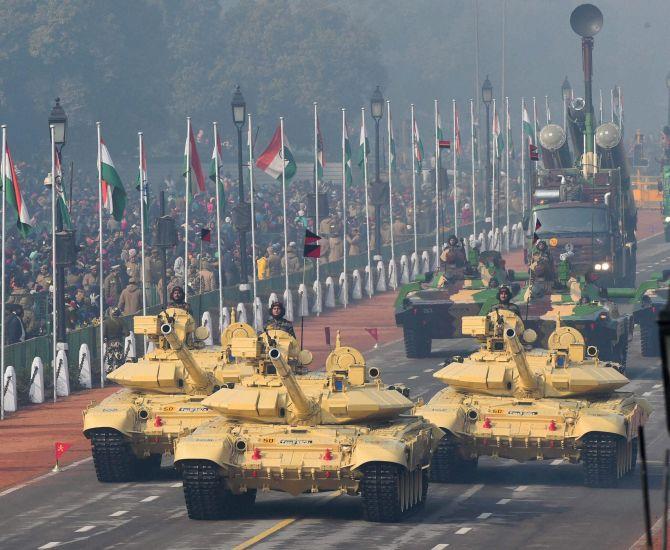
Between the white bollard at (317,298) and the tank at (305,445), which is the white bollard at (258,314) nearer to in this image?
the white bollard at (317,298)

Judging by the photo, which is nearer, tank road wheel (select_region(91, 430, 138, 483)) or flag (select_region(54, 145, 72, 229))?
tank road wheel (select_region(91, 430, 138, 483))

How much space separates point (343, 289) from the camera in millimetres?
59781

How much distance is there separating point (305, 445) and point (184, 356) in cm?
359

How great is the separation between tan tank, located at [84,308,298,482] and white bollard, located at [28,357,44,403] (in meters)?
8.46

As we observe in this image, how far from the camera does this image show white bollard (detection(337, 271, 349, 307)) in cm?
5956

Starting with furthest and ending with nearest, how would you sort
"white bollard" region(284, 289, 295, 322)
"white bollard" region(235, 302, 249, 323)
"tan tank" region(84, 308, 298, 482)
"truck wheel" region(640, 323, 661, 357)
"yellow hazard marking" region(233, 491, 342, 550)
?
"white bollard" region(284, 289, 295, 322) < "white bollard" region(235, 302, 249, 323) < "truck wheel" region(640, 323, 661, 357) < "tan tank" region(84, 308, 298, 482) < "yellow hazard marking" region(233, 491, 342, 550)

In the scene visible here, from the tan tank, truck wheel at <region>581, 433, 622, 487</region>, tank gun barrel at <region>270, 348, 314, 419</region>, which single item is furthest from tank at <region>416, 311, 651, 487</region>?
the tan tank

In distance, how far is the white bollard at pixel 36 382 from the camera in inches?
1635

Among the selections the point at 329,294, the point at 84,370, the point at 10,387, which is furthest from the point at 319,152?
the point at 10,387

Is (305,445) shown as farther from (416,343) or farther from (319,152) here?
(319,152)

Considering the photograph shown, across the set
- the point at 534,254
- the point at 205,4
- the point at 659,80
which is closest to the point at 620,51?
the point at 659,80

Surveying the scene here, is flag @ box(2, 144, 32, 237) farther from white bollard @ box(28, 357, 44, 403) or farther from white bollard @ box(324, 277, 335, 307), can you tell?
white bollard @ box(324, 277, 335, 307)

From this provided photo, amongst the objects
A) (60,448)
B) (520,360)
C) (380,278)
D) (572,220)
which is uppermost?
(572,220)

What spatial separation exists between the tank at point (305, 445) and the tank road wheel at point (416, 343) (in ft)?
55.4
